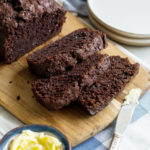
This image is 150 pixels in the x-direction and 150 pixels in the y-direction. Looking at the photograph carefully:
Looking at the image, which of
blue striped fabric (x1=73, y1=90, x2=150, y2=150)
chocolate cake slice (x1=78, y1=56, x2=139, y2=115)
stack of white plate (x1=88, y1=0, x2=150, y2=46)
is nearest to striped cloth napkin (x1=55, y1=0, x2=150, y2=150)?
blue striped fabric (x1=73, y1=90, x2=150, y2=150)

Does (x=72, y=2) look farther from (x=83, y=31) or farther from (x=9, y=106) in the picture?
(x=9, y=106)

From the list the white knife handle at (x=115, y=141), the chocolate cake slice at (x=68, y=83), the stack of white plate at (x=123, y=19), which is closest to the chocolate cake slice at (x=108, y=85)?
the chocolate cake slice at (x=68, y=83)

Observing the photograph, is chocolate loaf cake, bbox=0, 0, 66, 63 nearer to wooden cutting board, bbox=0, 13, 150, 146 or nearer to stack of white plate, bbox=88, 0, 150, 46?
wooden cutting board, bbox=0, 13, 150, 146

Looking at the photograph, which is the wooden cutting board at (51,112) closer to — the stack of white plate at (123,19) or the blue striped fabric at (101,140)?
the blue striped fabric at (101,140)

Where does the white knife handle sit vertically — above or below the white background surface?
below

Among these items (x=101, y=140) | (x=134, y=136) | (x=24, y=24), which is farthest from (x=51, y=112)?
(x=24, y=24)

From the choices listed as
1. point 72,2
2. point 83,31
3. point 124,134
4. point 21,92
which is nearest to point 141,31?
point 83,31
